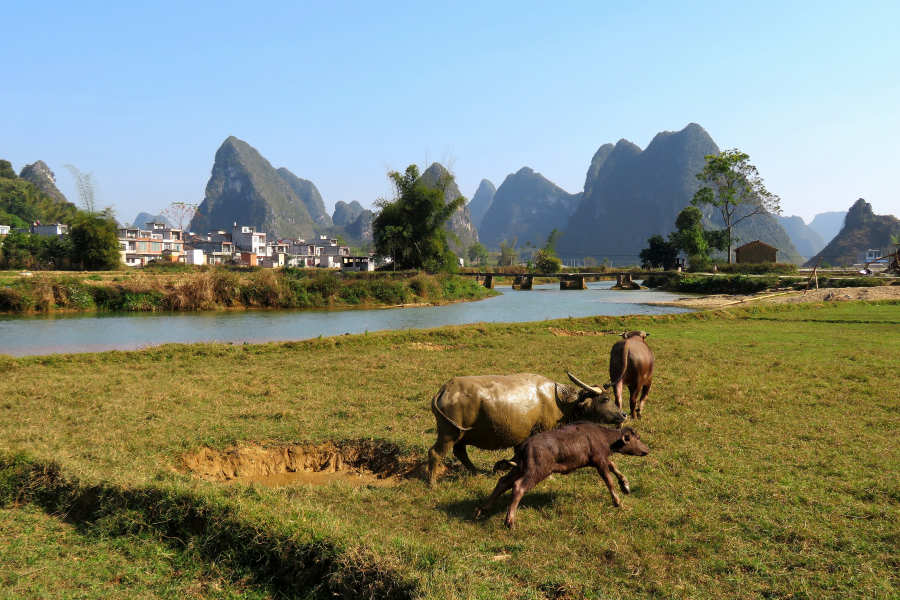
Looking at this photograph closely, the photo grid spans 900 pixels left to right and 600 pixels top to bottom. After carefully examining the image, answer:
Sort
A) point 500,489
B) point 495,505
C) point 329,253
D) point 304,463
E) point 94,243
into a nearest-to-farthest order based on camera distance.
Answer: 1. point 500,489
2. point 495,505
3. point 304,463
4. point 94,243
5. point 329,253

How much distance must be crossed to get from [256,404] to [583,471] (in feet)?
19.0

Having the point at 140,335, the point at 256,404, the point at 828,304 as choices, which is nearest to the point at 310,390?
the point at 256,404

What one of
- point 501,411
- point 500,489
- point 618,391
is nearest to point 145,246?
point 618,391

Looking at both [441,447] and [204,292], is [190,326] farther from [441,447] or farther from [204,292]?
[441,447]

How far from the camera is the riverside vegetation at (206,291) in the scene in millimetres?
31000

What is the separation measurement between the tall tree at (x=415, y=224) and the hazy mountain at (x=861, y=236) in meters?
102

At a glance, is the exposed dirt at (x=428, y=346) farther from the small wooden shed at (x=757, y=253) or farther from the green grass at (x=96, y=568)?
the small wooden shed at (x=757, y=253)

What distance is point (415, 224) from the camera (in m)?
56.7

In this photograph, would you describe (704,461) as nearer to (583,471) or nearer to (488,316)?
(583,471)

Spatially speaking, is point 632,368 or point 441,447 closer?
point 441,447

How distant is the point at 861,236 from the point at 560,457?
6171 inches

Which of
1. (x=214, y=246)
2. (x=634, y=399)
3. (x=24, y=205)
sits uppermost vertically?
(x=24, y=205)

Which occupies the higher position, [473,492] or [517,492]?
[517,492]

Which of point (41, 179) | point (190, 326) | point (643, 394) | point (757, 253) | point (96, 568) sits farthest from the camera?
point (41, 179)
